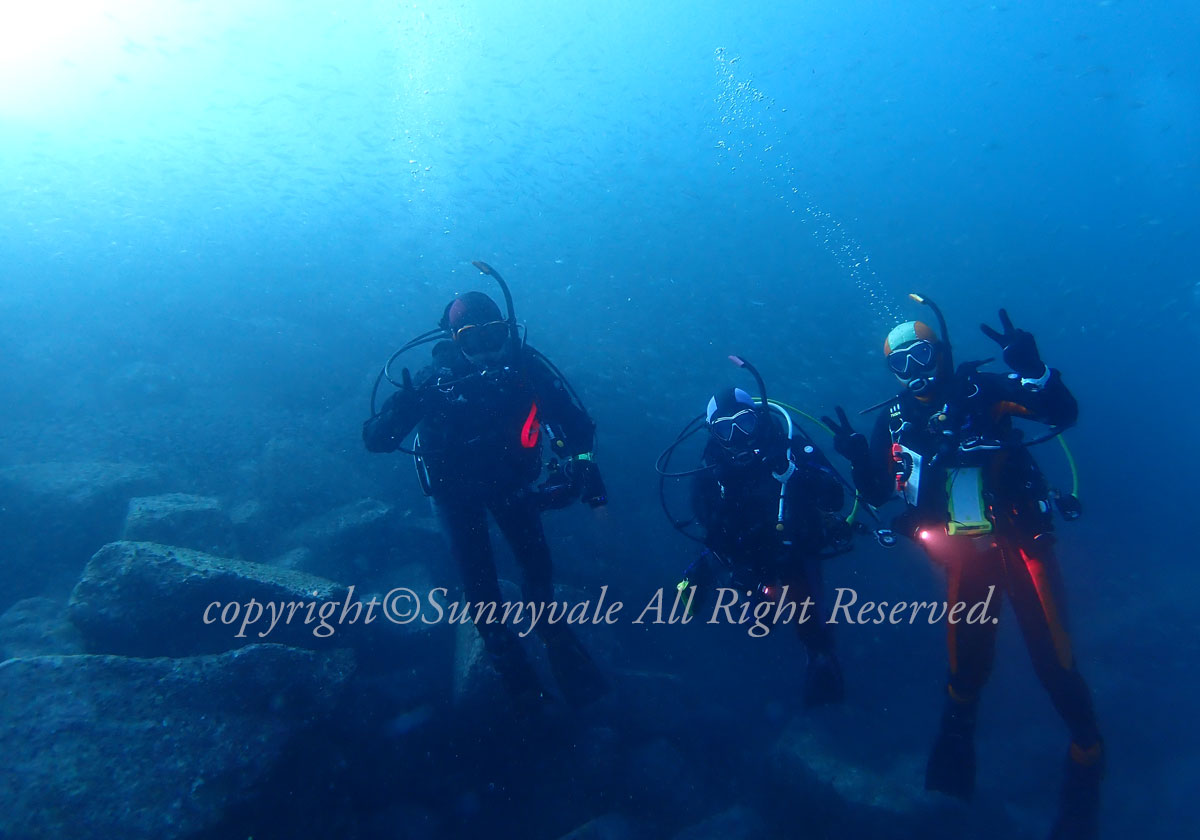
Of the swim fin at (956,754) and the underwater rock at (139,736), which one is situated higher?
the underwater rock at (139,736)

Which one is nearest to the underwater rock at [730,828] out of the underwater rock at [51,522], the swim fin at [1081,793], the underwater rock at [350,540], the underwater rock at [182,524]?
the swim fin at [1081,793]

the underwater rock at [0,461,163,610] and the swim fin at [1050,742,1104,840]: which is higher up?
the underwater rock at [0,461,163,610]

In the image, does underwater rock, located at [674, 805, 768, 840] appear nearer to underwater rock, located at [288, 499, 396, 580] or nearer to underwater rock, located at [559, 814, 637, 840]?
underwater rock, located at [559, 814, 637, 840]

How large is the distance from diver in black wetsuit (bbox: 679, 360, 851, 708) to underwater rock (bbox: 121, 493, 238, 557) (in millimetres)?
6659

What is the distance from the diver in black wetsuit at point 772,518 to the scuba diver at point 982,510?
1.32 ft

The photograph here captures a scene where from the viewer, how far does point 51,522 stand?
773 cm

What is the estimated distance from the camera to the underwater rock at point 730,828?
17.6ft

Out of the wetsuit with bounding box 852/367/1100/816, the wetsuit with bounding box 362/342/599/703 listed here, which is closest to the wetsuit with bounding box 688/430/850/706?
the wetsuit with bounding box 852/367/1100/816

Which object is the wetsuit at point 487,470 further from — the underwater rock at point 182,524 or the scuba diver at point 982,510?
the underwater rock at point 182,524

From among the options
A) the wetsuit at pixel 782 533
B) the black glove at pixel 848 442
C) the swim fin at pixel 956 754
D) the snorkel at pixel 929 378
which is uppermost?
the snorkel at pixel 929 378

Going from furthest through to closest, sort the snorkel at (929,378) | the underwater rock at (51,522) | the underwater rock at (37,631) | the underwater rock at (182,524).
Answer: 1. the underwater rock at (51,522)
2. the underwater rock at (182,524)
3. the underwater rock at (37,631)
4. the snorkel at (929,378)

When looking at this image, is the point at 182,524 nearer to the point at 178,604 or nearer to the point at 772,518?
the point at 178,604

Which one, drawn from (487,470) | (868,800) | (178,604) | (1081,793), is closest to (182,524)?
(178,604)

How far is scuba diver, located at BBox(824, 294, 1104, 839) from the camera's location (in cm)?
418
